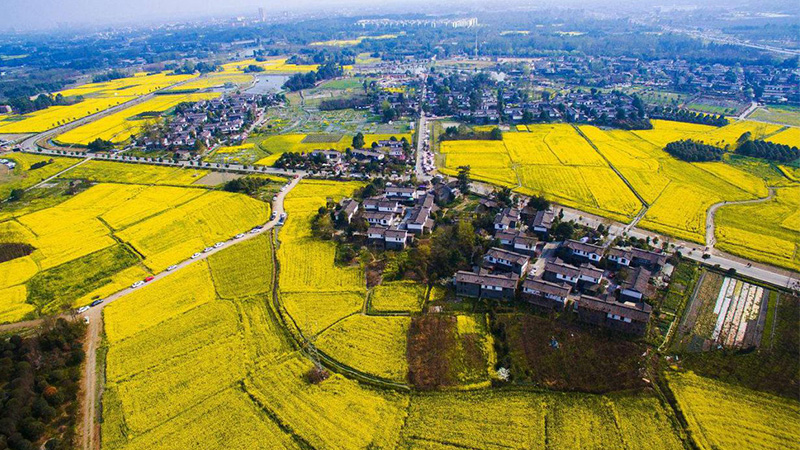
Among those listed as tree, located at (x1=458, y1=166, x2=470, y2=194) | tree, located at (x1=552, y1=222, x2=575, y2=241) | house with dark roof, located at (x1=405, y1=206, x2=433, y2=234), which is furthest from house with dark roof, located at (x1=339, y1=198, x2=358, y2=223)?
Result: tree, located at (x1=552, y1=222, x2=575, y2=241)

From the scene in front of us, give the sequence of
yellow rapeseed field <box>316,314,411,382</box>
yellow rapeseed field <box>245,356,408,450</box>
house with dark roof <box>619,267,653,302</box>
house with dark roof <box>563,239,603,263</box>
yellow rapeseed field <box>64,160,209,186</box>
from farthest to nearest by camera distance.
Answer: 1. yellow rapeseed field <box>64,160,209,186</box>
2. house with dark roof <box>563,239,603,263</box>
3. house with dark roof <box>619,267,653,302</box>
4. yellow rapeseed field <box>316,314,411,382</box>
5. yellow rapeseed field <box>245,356,408,450</box>

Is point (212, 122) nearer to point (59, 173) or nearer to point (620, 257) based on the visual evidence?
point (59, 173)

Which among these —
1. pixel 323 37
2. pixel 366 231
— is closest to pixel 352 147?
pixel 366 231

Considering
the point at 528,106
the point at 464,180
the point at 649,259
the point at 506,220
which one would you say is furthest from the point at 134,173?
the point at 528,106

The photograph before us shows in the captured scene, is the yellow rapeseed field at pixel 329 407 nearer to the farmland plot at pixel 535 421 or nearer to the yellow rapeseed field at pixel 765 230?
the farmland plot at pixel 535 421

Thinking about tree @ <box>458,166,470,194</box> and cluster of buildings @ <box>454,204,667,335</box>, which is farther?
tree @ <box>458,166,470,194</box>

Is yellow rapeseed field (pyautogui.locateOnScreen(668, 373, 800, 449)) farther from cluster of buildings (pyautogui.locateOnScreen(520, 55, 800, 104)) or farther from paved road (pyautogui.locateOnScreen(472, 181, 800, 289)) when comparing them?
cluster of buildings (pyautogui.locateOnScreen(520, 55, 800, 104))
